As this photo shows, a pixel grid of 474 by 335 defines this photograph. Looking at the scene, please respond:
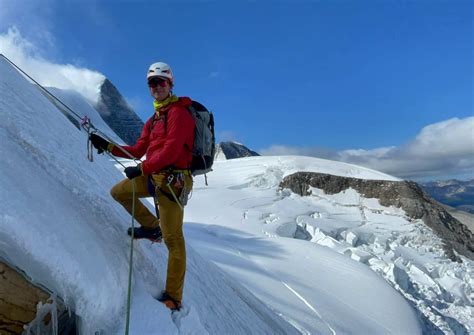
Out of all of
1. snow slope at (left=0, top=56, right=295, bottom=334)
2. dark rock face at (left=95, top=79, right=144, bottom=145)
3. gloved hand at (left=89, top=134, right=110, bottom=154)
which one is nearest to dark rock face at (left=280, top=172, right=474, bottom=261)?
snow slope at (left=0, top=56, right=295, bottom=334)

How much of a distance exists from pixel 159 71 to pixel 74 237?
1.76 meters

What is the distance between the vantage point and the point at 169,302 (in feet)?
12.7

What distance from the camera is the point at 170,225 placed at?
3.78 m

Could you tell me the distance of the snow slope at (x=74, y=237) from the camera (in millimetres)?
2889

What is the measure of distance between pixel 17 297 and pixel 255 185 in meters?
23.6

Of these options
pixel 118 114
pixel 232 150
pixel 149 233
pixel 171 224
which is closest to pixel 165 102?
pixel 171 224

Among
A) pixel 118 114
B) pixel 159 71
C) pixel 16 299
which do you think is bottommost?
pixel 16 299

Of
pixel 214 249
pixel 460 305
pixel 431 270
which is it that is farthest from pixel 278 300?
pixel 431 270

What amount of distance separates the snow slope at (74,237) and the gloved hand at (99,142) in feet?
1.86

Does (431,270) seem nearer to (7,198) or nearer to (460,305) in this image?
(460,305)

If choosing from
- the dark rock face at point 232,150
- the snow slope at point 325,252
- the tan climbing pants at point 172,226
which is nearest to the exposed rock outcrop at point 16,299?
the tan climbing pants at point 172,226

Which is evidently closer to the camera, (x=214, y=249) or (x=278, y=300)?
(x=278, y=300)

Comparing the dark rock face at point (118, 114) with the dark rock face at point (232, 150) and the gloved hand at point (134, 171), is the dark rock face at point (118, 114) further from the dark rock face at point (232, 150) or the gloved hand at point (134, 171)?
the gloved hand at point (134, 171)

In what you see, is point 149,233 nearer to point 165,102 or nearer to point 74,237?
point 74,237
